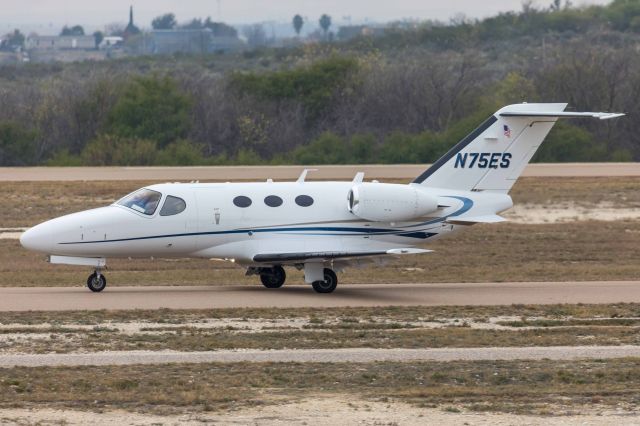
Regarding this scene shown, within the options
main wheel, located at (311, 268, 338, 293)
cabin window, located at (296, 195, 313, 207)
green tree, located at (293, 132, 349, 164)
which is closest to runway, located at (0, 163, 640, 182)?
green tree, located at (293, 132, 349, 164)

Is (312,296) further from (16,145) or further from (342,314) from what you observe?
(16,145)

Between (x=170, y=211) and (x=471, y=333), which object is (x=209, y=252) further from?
(x=471, y=333)

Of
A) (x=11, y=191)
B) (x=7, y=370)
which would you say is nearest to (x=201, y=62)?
(x=11, y=191)

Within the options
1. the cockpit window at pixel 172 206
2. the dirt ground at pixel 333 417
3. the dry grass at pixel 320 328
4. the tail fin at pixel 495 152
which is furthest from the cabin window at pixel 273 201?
the dirt ground at pixel 333 417

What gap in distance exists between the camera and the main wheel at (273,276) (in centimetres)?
2480

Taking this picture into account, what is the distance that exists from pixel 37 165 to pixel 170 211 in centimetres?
4072

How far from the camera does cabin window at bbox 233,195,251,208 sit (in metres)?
24.0

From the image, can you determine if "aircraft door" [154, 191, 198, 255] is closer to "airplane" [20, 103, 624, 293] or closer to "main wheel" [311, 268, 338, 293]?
"airplane" [20, 103, 624, 293]

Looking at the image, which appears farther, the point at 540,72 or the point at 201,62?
the point at 201,62

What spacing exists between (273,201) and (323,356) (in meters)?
7.15

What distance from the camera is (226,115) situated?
68.8 metres

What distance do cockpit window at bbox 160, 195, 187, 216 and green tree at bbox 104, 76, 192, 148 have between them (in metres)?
40.7

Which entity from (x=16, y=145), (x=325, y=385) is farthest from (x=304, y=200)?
(x=16, y=145)

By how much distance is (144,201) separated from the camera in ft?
78.0
